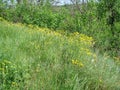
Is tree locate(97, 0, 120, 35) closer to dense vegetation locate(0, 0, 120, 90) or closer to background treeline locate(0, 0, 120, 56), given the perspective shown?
background treeline locate(0, 0, 120, 56)

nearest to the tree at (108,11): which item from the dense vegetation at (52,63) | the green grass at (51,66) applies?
the dense vegetation at (52,63)

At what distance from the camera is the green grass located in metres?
4.56

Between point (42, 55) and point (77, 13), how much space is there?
17.6ft

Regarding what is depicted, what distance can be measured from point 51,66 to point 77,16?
18.6 ft

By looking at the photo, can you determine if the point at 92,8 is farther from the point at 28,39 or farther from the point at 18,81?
the point at 18,81

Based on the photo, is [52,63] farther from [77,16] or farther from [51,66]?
[77,16]

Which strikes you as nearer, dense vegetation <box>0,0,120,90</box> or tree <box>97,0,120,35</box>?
dense vegetation <box>0,0,120,90</box>

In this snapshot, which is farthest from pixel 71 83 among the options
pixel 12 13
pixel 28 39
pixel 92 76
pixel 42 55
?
pixel 12 13

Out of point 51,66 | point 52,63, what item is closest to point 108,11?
point 52,63

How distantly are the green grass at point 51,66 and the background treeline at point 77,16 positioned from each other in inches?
135

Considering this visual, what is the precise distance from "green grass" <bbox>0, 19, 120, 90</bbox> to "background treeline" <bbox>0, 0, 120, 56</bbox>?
3428 mm

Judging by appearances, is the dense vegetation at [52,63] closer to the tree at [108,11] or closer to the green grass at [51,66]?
the green grass at [51,66]

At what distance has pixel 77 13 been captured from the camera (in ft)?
35.4

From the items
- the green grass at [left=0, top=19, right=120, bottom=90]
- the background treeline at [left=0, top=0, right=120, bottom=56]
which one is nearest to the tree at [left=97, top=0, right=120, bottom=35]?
the background treeline at [left=0, top=0, right=120, bottom=56]
